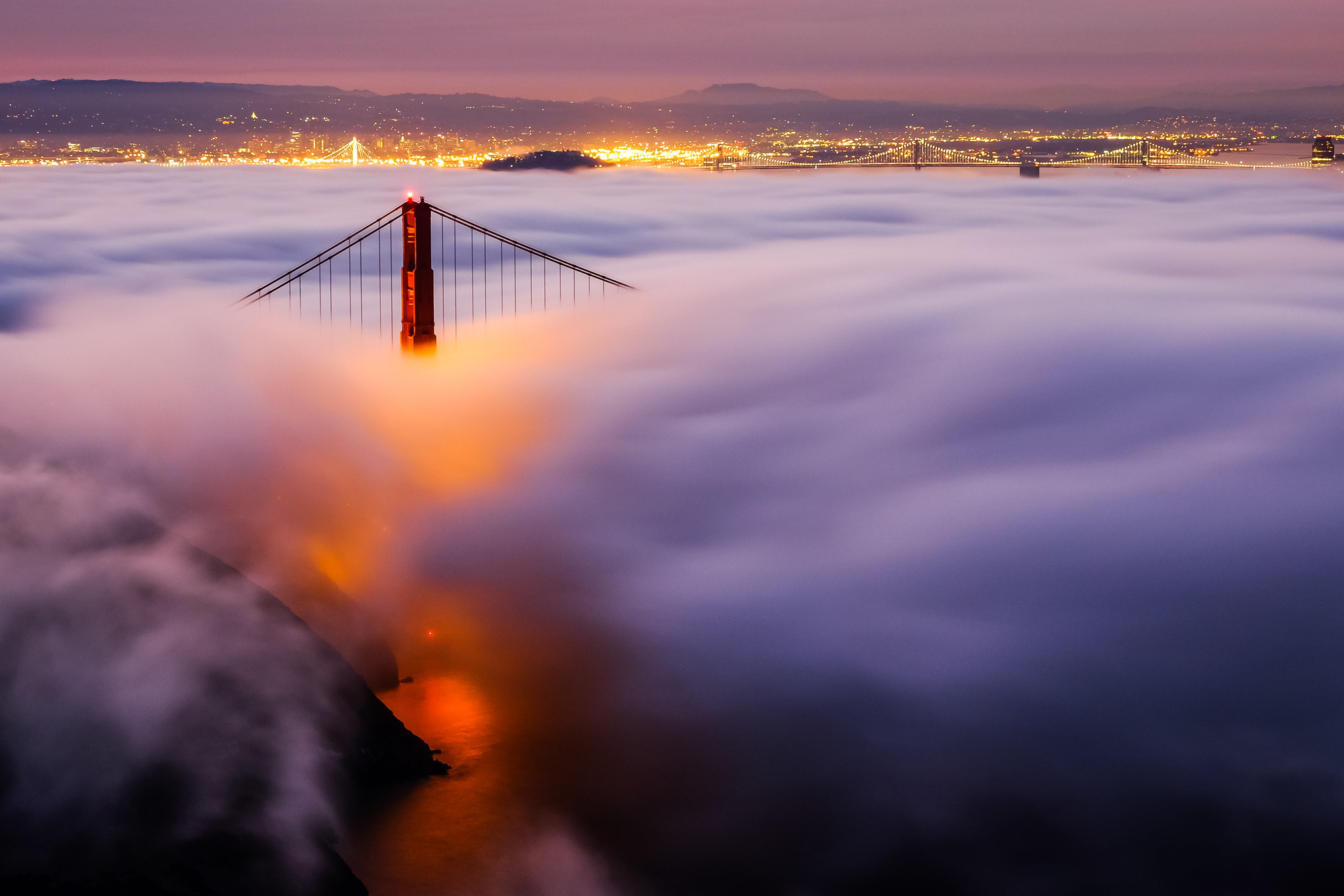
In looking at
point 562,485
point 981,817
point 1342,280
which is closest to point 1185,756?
point 981,817

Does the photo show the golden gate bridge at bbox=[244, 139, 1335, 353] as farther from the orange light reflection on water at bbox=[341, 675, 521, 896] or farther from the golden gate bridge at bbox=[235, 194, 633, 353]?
the orange light reflection on water at bbox=[341, 675, 521, 896]

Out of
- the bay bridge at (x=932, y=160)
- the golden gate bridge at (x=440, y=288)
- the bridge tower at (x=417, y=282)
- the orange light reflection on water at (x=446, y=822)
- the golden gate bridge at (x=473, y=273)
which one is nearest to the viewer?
the orange light reflection on water at (x=446, y=822)

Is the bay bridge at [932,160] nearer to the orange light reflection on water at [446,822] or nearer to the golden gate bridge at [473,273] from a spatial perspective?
the golden gate bridge at [473,273]

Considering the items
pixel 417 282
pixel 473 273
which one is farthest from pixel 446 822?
pixel 473 273

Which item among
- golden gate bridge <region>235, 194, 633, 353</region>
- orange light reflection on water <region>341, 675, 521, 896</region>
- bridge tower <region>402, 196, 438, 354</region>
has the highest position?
bridge tower <region>402, 196, 438, 354</region>

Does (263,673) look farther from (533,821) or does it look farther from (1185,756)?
(1185,756)

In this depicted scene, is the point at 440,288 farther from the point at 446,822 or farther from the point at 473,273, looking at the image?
the point at 446,822

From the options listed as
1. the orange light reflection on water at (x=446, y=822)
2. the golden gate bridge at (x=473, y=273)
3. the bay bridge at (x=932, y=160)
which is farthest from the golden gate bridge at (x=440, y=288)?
the orange light reflection on water at (x=446, y=822)

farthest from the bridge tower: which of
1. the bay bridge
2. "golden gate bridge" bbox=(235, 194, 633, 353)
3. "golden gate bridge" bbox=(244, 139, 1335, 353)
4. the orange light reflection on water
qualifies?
the bay bridge
